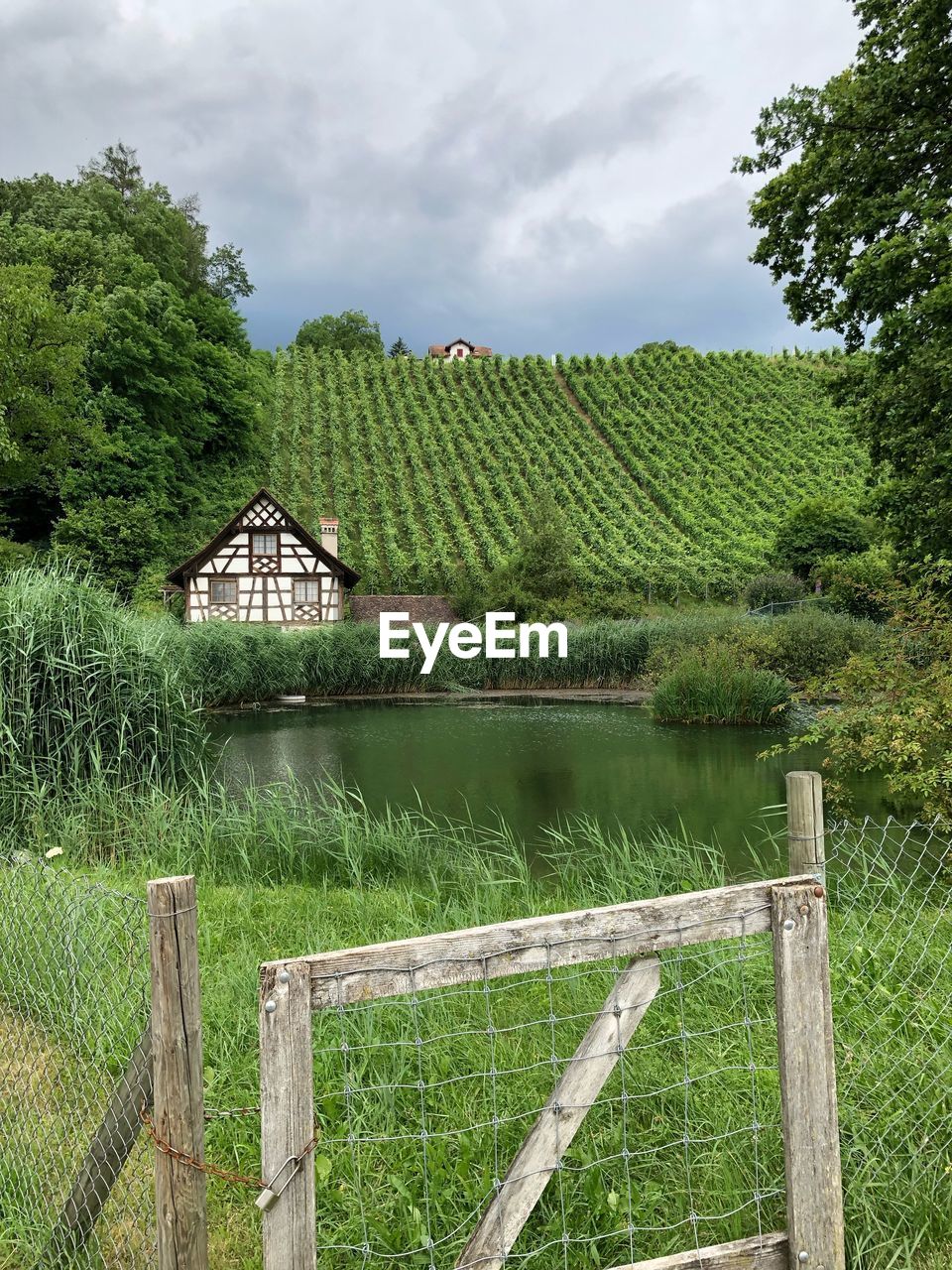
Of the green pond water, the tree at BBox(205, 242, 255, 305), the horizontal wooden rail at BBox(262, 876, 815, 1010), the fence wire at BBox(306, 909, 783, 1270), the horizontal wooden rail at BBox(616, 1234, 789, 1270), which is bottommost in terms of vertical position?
the green pond water

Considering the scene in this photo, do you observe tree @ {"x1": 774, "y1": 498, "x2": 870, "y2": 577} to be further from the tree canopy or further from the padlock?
the padlock

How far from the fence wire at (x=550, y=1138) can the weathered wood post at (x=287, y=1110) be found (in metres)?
0.28

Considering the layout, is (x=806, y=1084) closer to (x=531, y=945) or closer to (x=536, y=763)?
(x=531, y=945)

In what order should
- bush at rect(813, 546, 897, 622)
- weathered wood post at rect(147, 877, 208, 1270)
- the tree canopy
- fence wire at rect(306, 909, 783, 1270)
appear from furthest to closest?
the tree canopy → bush at rect(813, 546, 897, 622) → fence wire at rect(306, 909, 783, 1270) → weathered wood post at rect(147, 877, 208, 1270)

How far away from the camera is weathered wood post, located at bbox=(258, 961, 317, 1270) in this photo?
1510mm

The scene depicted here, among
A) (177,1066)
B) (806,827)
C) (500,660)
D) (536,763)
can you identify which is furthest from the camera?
(500,660)

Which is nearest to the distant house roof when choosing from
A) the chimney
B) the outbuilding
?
the outbuilding

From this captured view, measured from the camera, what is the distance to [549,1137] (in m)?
1.76

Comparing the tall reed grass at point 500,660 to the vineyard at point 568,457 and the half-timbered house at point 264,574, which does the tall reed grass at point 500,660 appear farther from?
the vineyard at point 568,457

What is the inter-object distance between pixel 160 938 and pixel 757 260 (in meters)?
11.4

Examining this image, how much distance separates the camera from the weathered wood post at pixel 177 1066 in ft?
5.32

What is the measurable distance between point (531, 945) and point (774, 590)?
2842 cm

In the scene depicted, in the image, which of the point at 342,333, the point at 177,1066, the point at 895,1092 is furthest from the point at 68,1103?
the point at 342,333

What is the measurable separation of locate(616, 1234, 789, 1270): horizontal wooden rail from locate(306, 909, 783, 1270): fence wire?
128 mm
